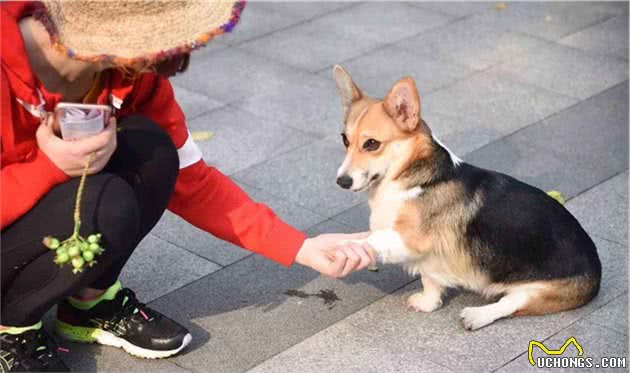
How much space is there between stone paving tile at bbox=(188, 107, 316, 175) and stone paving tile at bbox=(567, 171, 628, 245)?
1430mm

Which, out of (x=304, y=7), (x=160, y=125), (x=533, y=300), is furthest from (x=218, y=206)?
(x=304, y=7)

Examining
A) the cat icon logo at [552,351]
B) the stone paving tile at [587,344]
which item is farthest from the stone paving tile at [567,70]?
the cat icon logo at [552,351]

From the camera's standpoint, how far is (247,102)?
6043mm

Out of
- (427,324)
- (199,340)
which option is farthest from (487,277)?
(199,340)

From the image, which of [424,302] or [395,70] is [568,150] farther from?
[424,302]

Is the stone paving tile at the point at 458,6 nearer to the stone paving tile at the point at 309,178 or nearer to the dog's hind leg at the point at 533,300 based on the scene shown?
the stone paving tile at the point at 309,178

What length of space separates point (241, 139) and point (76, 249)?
2.49m

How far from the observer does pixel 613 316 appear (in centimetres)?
411

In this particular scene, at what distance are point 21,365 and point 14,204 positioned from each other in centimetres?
54

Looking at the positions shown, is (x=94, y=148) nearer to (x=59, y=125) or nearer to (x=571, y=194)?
(x=59, y=125)

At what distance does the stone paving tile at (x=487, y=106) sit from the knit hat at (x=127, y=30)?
2821 millimetres

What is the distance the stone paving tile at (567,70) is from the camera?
639 cm

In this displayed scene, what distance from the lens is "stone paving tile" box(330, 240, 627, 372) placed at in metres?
3.85

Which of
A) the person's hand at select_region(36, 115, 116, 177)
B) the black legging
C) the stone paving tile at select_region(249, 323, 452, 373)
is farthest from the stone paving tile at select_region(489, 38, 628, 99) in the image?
the person's hand at select_region(36, 115, 116, 177)
